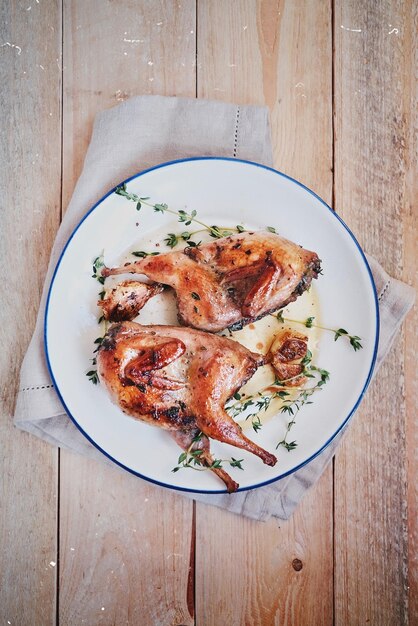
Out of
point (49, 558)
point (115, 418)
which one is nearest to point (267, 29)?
point (115, 418)

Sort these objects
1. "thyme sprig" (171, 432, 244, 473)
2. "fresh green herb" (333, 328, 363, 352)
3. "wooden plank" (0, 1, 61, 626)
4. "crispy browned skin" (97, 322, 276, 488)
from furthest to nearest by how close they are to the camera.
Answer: "wooden plank" (0, 1, 61, 626) < "fresh green herb" (333, 328, 363, 352) < "thyme sprig" (171, 432, 244, 473) < "crispy browned skin" (97, 322, 276, 488)

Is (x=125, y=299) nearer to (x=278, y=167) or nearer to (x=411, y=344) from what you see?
(x=278, y=167)

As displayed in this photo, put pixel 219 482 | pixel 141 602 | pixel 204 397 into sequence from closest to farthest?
pixel 204 397 → pixel 219 482 → pixel 141 602

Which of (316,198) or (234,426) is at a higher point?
(316,198)

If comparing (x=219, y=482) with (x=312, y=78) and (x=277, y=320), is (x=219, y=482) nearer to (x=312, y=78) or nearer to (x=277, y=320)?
(x=277, y=320)

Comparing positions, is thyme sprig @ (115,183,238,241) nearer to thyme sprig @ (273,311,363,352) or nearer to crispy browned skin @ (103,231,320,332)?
crispy browned skin @ (103,231,320,332)

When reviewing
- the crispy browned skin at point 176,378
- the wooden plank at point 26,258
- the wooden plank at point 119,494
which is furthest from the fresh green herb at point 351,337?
the wooden plank at point 26,258

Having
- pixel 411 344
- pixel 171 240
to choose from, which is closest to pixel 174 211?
pixel 171 240

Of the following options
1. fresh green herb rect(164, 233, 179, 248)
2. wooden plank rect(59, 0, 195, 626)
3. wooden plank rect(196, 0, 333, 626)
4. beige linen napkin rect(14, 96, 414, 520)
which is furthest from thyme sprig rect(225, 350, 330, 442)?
fresh green herb rect(164, 233, 179, 248)
